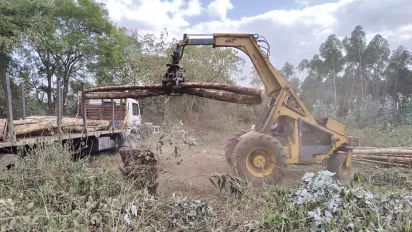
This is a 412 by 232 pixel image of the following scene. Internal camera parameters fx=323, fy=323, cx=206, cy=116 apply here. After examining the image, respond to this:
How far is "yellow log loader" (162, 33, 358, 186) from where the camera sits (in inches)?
258

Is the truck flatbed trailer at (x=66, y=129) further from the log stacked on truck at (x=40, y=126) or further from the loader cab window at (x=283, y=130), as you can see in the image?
the loader cab window at (x=283, y=130)

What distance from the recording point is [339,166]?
7.55 metres

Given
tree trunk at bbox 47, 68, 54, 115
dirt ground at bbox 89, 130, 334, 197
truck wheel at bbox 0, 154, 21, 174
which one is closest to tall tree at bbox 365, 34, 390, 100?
dirt ground at bbox 89, 130, 334, 197

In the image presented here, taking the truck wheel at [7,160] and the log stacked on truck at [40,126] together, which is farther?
Answer: the log stacked on truck at [40,126]

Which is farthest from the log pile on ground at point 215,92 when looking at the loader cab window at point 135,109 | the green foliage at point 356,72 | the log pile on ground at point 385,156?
the green foliage at point 356,72

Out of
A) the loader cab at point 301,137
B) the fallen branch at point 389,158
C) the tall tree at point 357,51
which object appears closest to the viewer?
the loader cab at point 301,137

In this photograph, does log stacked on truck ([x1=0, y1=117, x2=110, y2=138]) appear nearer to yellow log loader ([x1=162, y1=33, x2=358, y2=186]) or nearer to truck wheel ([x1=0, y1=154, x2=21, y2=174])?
truck wheel ([x1=0, y1=154, x2=21, y2=174])

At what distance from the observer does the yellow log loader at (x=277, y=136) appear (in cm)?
656

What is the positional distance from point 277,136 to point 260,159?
1.12 meters

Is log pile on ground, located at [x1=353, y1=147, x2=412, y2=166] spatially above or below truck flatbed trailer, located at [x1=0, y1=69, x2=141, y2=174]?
below

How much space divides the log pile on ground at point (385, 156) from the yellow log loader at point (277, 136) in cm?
105

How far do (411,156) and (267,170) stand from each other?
424 cm

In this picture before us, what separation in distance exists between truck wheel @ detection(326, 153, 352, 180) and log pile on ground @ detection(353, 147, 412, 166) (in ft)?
2.99

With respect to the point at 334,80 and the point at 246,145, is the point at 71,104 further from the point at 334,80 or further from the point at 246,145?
the point at 334,80
